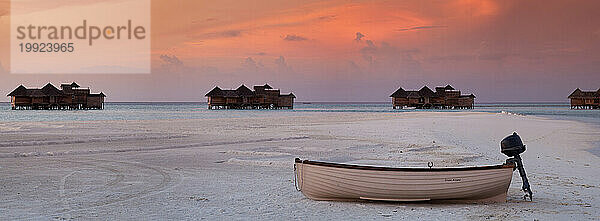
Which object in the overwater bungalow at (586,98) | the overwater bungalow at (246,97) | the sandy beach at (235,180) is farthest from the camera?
the overwater bungalow at (246,97)

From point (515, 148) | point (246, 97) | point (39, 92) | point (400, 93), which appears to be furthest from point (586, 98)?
point (515, 148)

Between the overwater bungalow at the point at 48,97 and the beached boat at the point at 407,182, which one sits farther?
the overwater bungalow at the point at 48,97

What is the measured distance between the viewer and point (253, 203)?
761 centimetres

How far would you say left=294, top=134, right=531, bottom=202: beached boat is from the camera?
6949 millimetres

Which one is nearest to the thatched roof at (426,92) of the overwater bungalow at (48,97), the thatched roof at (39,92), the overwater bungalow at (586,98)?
the overwater bungalow at (586,98)

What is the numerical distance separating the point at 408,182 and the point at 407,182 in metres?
0.01

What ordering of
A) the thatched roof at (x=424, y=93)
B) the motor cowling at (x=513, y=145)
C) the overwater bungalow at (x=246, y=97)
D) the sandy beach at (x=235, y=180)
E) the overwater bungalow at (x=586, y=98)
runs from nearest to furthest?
the sandy beach at (x=235, y=180)
the motor cowling at (x=513, y=145)
the overwater bungalow at (x=586, y=98)
the overwater bungalow at (x=246, y=97)
the thatched roof at (x=424, y=93)

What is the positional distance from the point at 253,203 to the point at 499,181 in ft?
11.8

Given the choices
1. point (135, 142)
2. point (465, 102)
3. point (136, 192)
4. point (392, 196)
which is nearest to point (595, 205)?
point (392, 196)

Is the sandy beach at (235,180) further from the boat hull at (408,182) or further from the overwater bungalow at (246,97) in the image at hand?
the overwater bungalow at (246,97)

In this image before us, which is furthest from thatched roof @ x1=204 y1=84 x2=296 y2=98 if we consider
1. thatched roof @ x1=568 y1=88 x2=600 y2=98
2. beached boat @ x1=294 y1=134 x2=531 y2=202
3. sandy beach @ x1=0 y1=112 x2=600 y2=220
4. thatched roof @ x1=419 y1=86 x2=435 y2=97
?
beached boat @ x1=294 y1=134 x2=531 y2=202

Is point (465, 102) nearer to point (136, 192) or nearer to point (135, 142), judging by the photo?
point (135, 142)

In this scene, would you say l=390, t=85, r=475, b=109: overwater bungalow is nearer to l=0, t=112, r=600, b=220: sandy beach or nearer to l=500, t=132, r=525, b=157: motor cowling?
l=0, t=112, r=600, b=220: sandy beach

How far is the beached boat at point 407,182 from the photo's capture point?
274 inches
